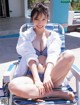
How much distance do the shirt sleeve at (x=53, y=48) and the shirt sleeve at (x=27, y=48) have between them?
157mm

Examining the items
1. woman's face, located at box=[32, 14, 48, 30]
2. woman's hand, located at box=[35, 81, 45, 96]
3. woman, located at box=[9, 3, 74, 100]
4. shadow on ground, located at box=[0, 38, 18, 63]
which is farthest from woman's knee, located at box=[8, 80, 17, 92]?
shadow on ground, located at box=[0, 38, 18, 63]

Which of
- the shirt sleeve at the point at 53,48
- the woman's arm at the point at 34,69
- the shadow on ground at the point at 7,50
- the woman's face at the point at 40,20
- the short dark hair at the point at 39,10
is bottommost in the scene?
the shadow on ground at the point at 7,50

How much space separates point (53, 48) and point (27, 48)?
29 centimetres

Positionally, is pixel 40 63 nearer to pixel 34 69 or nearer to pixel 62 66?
pixel 34 69

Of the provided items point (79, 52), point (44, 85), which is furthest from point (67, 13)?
point (44, 85)

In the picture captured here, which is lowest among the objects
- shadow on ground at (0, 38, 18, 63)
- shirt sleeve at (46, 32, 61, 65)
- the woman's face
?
shadow on ground at (0, 38, 18, 63)

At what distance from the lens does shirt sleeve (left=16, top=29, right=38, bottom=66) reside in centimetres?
250

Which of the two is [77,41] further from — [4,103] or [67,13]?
[4,103]

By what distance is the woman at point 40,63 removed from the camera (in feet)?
7.33

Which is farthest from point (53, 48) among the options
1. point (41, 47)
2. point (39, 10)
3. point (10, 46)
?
point (10, 46)

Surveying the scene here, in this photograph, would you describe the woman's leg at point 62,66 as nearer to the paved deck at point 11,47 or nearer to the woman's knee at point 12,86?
the woman's knee at point 12,86

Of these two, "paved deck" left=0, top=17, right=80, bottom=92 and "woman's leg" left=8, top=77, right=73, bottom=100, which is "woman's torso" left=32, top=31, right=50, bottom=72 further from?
"paved deck" left=0, top=17, right=80, bottom=92

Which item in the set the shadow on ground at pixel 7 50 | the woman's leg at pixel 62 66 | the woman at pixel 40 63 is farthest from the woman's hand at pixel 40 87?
the shadow on ground at pixel 7 50

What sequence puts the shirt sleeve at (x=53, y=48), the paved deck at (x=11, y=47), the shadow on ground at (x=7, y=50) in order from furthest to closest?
the shadow on ground at (x=7, y=50) < the paved deck at (x=11, y=47) < the shirt sleeve at (x=53, y=48)
